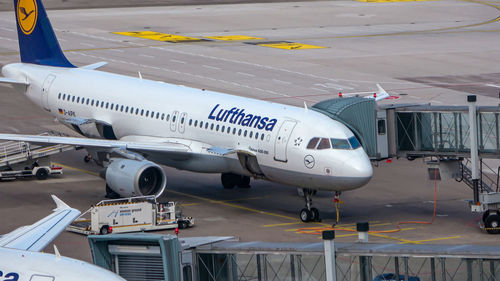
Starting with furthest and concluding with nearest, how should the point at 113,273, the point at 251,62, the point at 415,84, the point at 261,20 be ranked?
the point at 261,20 < the point at 251,62 < the point at 415,84 < the point at 113,273

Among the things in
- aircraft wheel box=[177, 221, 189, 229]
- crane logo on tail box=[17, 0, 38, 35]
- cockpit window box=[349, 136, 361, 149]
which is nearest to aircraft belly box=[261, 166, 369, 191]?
cockpit window box=[349, 136, 361, 149]

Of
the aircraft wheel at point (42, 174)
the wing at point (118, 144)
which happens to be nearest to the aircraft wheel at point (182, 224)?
the wing at point (118, 144)

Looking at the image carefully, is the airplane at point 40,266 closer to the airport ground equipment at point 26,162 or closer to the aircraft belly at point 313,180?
the aircraft belly at point 313,180

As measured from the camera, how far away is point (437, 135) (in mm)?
39031

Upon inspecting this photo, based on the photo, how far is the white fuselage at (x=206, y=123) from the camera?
38.5 metres

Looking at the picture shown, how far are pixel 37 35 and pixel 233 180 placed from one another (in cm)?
1357

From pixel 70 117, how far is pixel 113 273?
89.4 ft

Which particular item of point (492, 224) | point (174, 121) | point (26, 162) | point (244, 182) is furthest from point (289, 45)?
point (492, 224)

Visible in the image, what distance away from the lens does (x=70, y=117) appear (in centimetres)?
4922

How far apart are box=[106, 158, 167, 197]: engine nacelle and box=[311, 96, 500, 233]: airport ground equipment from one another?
731cm

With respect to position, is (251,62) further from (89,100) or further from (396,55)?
(89,100)

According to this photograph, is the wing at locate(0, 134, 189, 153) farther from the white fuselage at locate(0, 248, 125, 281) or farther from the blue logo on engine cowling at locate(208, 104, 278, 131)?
the white fuselage at locate(0, 248, 125, 281)

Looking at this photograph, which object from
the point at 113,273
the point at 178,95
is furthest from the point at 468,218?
the point at 113,273

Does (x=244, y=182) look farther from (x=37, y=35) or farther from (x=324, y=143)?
(x=37, y=35)
